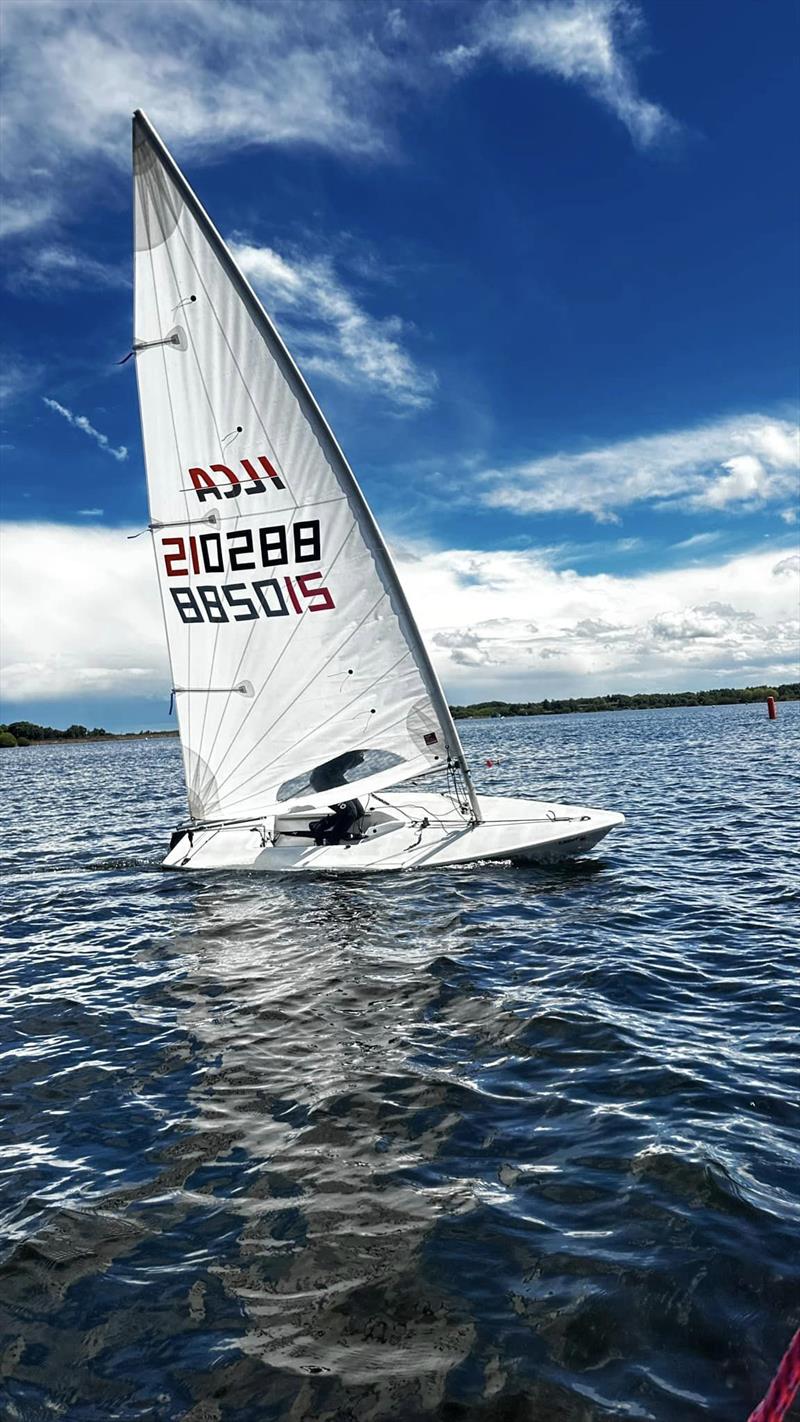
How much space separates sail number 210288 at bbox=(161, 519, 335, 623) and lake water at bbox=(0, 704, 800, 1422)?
256 inches

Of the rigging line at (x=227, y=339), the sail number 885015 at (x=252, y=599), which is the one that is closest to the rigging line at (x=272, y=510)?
the rigging line at (x=227, y=339)

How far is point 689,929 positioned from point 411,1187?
8.05 m

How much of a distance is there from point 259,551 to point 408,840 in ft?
22.4

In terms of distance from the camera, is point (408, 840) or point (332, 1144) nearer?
point (332, 1144)

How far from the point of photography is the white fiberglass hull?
1698 centimetres

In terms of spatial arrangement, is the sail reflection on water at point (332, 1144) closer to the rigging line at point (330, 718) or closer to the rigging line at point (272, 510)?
the rigging line at point (330, 718)

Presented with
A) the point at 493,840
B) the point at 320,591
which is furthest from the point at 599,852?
the point at 320,591

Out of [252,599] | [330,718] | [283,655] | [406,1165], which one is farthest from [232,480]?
[406,1165]

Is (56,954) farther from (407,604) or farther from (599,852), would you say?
(599,852)

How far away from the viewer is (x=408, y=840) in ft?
58.9

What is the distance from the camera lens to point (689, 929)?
43.2 feet

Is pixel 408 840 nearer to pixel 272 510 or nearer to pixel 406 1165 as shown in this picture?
pixel 272 510

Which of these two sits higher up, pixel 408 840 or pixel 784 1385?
pixel 784 1385

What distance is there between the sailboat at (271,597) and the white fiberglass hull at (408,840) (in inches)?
1.9
